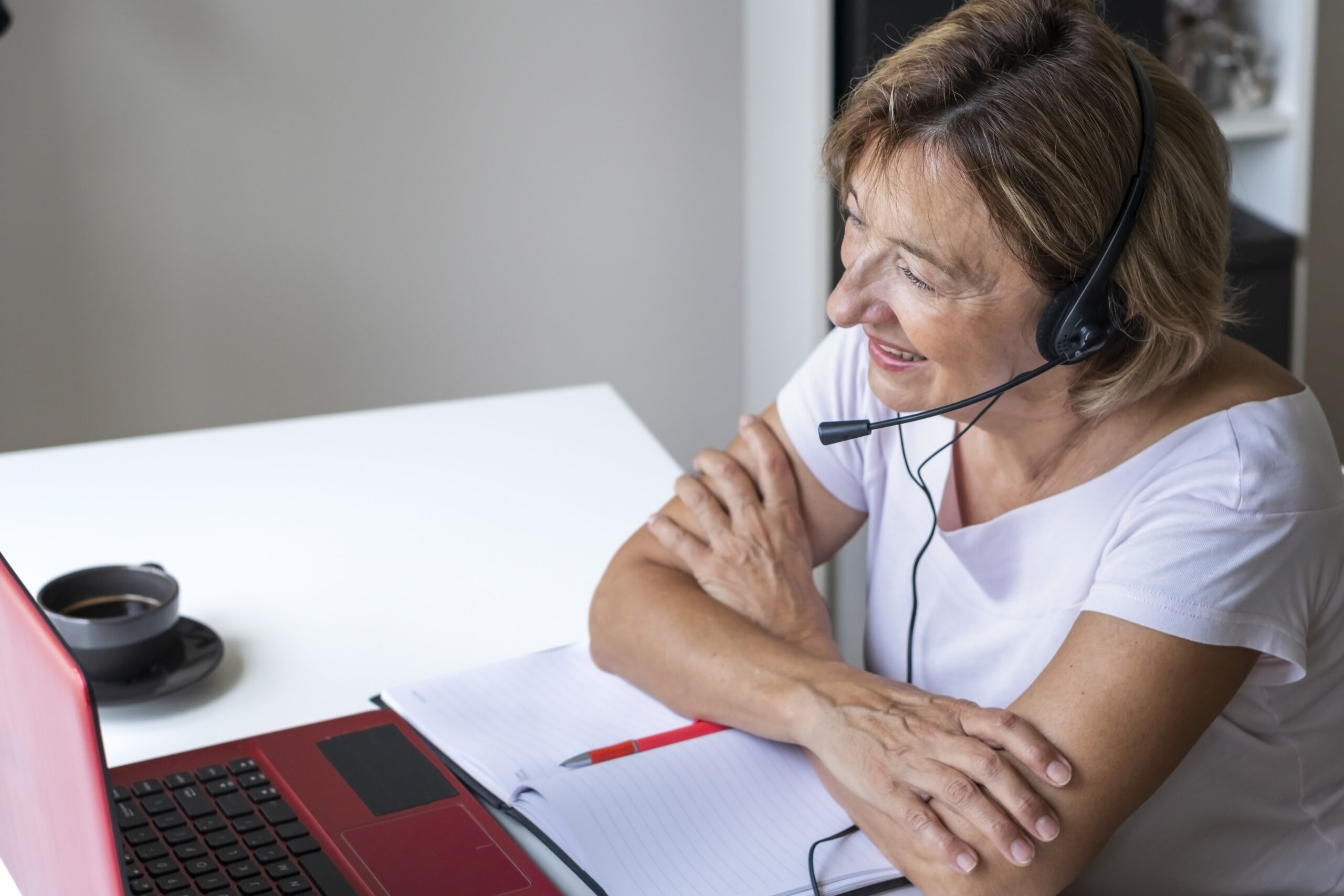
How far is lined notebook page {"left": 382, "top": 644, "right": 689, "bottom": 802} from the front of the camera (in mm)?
998

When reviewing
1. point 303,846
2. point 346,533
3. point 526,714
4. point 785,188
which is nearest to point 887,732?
point 526,714

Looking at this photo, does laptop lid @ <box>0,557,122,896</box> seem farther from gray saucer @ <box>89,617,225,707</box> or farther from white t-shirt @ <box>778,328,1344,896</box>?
white t-shirt @ <box>778,328,1344,896</box>

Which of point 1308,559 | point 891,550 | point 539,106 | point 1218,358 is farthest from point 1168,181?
point 539,106

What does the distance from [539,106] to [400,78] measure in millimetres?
280

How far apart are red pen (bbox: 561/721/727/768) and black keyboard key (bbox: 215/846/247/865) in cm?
24

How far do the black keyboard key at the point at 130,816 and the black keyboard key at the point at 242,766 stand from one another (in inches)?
2.8

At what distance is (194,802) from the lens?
914 mm

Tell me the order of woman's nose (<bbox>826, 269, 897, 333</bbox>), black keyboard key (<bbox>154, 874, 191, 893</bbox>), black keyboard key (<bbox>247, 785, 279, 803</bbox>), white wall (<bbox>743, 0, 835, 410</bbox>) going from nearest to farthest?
black keyboard key (<bbox>154, 874, 191, 893</bbox>) < black keyboard key (<bbox>247, 785, 279, 803</bbox>) < woman's nose (<bbox>826, 269, 897, 333</bbox>) < white wall (<bbox>743, 0, 835, 410</bbox>)

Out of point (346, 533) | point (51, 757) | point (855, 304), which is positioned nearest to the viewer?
point (51, 757)

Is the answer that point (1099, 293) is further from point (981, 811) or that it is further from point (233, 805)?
point (233, 805)

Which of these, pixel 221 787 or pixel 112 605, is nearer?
pixel 221 787

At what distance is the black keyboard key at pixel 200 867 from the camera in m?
0.84

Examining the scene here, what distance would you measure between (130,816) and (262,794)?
8 cm

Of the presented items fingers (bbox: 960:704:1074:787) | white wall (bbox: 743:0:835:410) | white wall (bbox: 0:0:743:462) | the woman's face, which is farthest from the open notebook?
white wall (bbox: 0:0:743:462)
